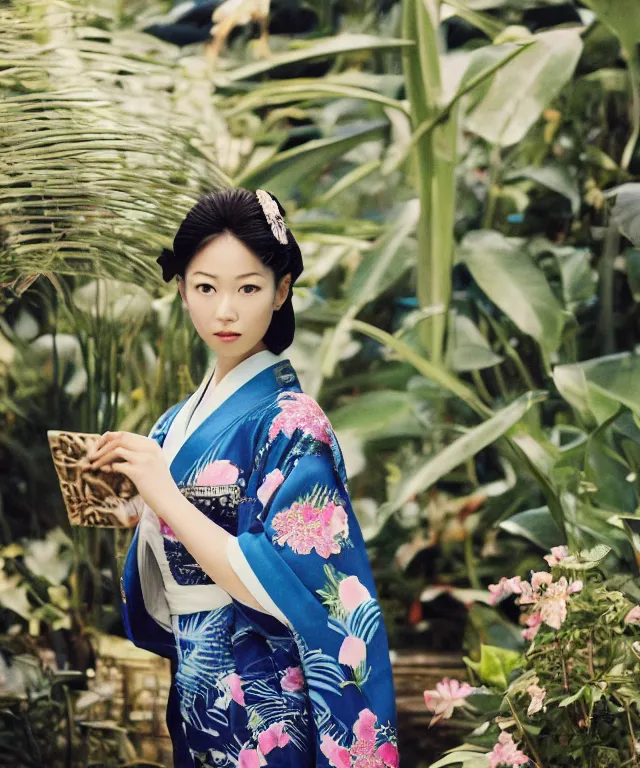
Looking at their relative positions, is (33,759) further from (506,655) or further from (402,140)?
(402,140)

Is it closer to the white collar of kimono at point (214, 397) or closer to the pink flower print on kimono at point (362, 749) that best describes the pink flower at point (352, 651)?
the pink flower print on kimono at point (362, 749)

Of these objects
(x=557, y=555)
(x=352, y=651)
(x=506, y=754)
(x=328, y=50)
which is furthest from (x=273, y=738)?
(x=328, y=50)

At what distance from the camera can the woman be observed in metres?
0.99

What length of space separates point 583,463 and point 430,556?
0.41m

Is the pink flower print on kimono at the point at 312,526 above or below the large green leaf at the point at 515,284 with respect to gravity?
below

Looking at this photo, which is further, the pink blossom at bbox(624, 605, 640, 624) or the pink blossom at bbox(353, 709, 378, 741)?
the pink blossom at bbox(624, 605, 640, 624)

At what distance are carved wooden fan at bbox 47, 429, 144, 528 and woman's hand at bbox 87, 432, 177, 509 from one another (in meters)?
0.01

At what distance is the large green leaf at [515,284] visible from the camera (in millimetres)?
1707

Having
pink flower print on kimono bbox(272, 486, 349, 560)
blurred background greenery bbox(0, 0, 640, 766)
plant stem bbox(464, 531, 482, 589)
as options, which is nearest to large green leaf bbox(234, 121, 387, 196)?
blurred background greenery bbox(0, 0, 640, 766)

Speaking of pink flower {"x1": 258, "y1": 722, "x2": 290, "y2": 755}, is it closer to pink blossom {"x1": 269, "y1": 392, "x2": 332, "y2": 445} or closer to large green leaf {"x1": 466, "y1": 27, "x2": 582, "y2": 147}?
pink blossom {"x1": 269, "y1": 392, "x2": 332, "y2": 445}

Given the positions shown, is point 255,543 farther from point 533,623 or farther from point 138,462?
point 533,623

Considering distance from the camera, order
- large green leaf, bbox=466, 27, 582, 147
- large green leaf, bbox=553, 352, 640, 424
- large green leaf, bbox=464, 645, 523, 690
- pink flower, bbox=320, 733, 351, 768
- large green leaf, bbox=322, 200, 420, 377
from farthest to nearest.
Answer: large green leaf, bbox=322, 200, 420, 377 → large green leaf, bbox=466, 27, 582, 147 → large green leaf, bbox=553, 352, 640, 424 → large green leaf, bbox=464, 645, 523, 690 → pink flower, bbox=320, 733, 351, 768

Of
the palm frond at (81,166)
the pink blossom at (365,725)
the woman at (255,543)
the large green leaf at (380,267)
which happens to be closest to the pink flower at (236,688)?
the woman at (255,543)

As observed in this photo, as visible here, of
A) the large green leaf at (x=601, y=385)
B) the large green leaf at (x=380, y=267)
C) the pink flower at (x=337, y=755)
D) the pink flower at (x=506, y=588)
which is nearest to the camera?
the pink flower at (x=337, y=755)
